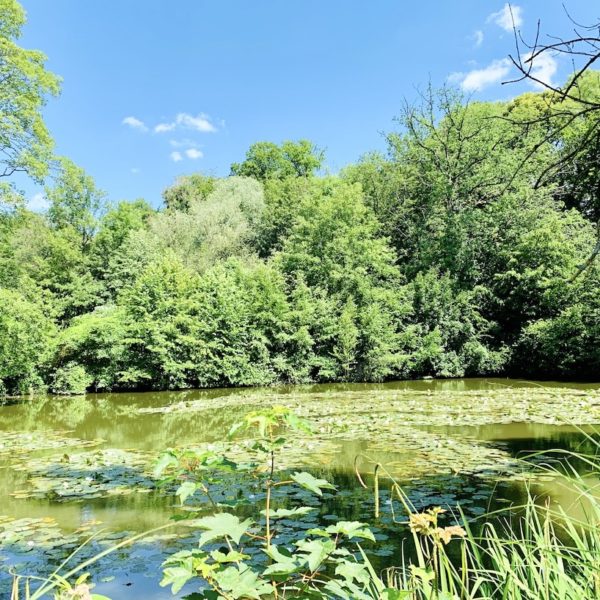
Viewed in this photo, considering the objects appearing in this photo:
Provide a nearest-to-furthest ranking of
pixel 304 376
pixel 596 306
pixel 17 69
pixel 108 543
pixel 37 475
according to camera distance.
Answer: pixel 108 543, pixel 37 475, pixel 17 69, pixel 596 306, pixel 304 376

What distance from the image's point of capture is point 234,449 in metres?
7.58

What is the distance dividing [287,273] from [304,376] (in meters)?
4.70

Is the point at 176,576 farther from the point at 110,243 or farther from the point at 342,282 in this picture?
the point at 110,243

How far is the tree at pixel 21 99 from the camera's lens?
13.8 metres

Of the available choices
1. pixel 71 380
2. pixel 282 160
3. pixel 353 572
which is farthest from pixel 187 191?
pixel 353 572

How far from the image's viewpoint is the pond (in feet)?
14.7

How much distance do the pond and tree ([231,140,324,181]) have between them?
26.9 m

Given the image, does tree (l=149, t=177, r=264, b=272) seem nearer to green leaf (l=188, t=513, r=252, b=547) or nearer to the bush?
the bush

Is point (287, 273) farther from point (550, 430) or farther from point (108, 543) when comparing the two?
point (108, 543)

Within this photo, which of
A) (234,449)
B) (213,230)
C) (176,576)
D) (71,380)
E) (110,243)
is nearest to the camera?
(176,576)

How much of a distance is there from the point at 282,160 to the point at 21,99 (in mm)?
25951

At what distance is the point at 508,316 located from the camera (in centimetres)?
1988

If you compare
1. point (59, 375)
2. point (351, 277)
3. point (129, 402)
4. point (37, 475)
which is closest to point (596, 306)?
point (351, 277)

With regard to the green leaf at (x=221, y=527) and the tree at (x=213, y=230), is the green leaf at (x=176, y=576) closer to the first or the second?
the green leaf at (x=221, y=527)
